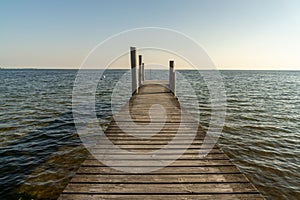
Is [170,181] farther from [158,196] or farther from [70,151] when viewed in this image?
[70,151]

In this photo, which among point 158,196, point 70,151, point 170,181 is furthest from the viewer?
point 70,151

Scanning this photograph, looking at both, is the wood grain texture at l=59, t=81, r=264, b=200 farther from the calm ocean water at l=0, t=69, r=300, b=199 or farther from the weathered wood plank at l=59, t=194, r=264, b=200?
the calm ocean water at l=0, t=69, r=300, b=199

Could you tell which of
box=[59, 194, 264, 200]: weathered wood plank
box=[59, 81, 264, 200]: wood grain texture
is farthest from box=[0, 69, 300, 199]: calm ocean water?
box=[59, 194, 264, 200]: weathered wood plank

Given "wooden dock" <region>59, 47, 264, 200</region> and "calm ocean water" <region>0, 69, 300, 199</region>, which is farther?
"calm ocean water" <region>0, 69, 300, 199</region>

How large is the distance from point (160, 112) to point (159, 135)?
2512 mm

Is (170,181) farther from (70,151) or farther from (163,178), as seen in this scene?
(70,151)

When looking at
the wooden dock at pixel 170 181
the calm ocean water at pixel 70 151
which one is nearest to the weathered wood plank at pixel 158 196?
the wooden dock at pixel 170 181

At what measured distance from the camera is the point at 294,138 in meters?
8.16

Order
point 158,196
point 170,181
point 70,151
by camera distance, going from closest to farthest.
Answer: point 158,196 < point 170,181 < point 70,151

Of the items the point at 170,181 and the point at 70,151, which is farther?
the point at 70,151

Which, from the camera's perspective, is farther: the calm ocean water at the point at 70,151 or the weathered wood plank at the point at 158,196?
the calm ocean water at the point at 70,151

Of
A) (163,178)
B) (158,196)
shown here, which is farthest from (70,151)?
(158,196)

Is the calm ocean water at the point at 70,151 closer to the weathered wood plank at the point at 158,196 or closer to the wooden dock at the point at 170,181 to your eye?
the wooden dock at the point at 170,181

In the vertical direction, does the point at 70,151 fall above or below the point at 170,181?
below
